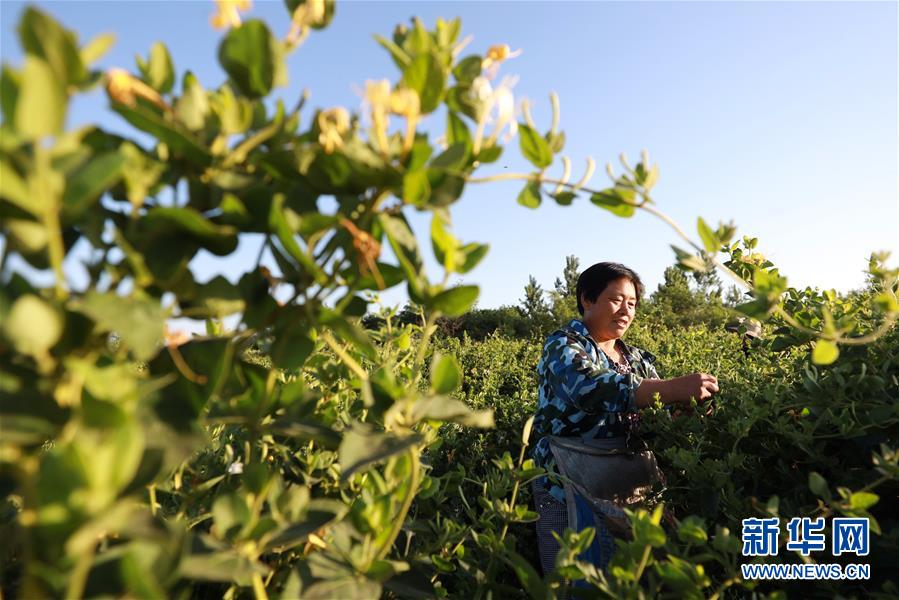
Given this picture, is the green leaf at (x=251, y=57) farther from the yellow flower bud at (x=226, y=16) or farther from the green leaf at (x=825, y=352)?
the green leaf at (x=825, y=352)

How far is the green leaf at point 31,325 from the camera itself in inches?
20.2

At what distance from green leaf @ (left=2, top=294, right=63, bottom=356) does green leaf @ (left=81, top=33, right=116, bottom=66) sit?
0.23 meters

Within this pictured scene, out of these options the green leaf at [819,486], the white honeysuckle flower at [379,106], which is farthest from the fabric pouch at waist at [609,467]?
the white honeysuckle flower at [379,106]

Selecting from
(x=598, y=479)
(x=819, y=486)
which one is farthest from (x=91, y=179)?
(x=598, y=479)

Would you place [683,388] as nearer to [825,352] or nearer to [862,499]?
[862,499]

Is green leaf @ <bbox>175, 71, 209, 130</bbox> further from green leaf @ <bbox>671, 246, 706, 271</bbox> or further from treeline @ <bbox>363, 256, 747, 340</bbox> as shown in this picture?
treeline @ <bbox>363, 256, 747, 340</bbox>

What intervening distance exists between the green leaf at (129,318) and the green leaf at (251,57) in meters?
0.32

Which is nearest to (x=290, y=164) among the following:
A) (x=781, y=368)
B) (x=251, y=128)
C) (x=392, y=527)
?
(x=251, y=128)

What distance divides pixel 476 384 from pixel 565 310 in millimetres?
8272

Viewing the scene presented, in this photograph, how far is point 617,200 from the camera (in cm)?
89

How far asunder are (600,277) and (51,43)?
9.41 feet

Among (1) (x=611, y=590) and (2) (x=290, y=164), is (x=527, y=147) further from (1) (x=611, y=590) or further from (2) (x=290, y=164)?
(1) (x=611, y=590)

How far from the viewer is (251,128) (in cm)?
76

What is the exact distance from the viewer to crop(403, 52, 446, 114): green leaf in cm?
75
